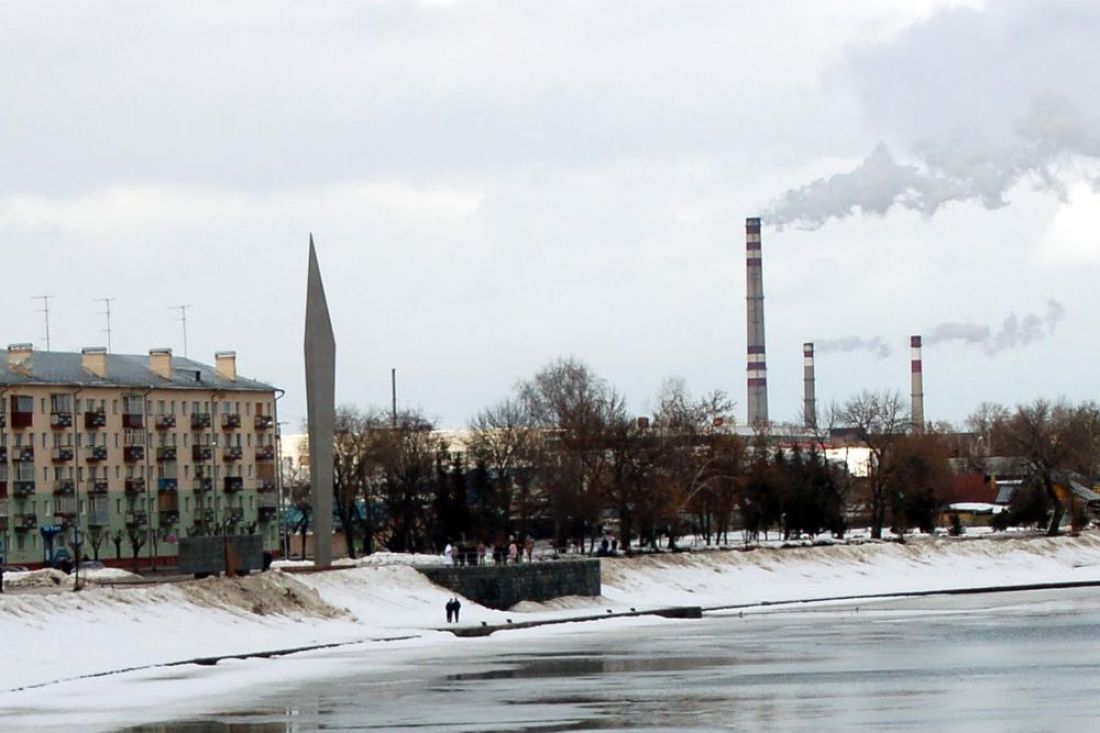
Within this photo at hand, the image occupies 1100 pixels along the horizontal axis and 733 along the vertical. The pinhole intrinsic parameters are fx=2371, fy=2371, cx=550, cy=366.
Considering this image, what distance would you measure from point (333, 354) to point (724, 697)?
31.6 m

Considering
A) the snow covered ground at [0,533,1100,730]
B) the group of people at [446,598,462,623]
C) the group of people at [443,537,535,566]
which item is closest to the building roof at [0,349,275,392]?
the snow covered ground at [0,533,1100,730]

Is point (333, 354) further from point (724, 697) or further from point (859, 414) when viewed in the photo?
point (859, 414)

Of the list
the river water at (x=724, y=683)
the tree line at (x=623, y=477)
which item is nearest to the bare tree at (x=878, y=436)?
the tree line at (x=623, y=477)

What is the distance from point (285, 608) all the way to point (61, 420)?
55.1 meters

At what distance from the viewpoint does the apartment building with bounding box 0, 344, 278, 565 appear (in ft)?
388

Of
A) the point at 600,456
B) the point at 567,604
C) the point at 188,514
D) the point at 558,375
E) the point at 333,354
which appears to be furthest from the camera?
the point at 558,375

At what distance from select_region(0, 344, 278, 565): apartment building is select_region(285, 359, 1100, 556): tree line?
5.20 meters

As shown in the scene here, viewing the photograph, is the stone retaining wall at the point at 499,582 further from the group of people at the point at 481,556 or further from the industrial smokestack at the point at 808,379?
the industrial smokestack at the point at 808,379

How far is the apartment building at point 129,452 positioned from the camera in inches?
4656

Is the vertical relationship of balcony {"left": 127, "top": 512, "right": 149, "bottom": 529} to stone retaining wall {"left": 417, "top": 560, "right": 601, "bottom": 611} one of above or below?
above

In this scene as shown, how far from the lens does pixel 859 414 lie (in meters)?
155

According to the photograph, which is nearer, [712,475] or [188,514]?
[712,475]

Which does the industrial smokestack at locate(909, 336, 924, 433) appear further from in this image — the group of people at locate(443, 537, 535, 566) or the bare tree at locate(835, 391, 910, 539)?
the group of people at locate(443, 537, 535, 566)

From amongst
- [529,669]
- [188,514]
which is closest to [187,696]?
[529,669]
